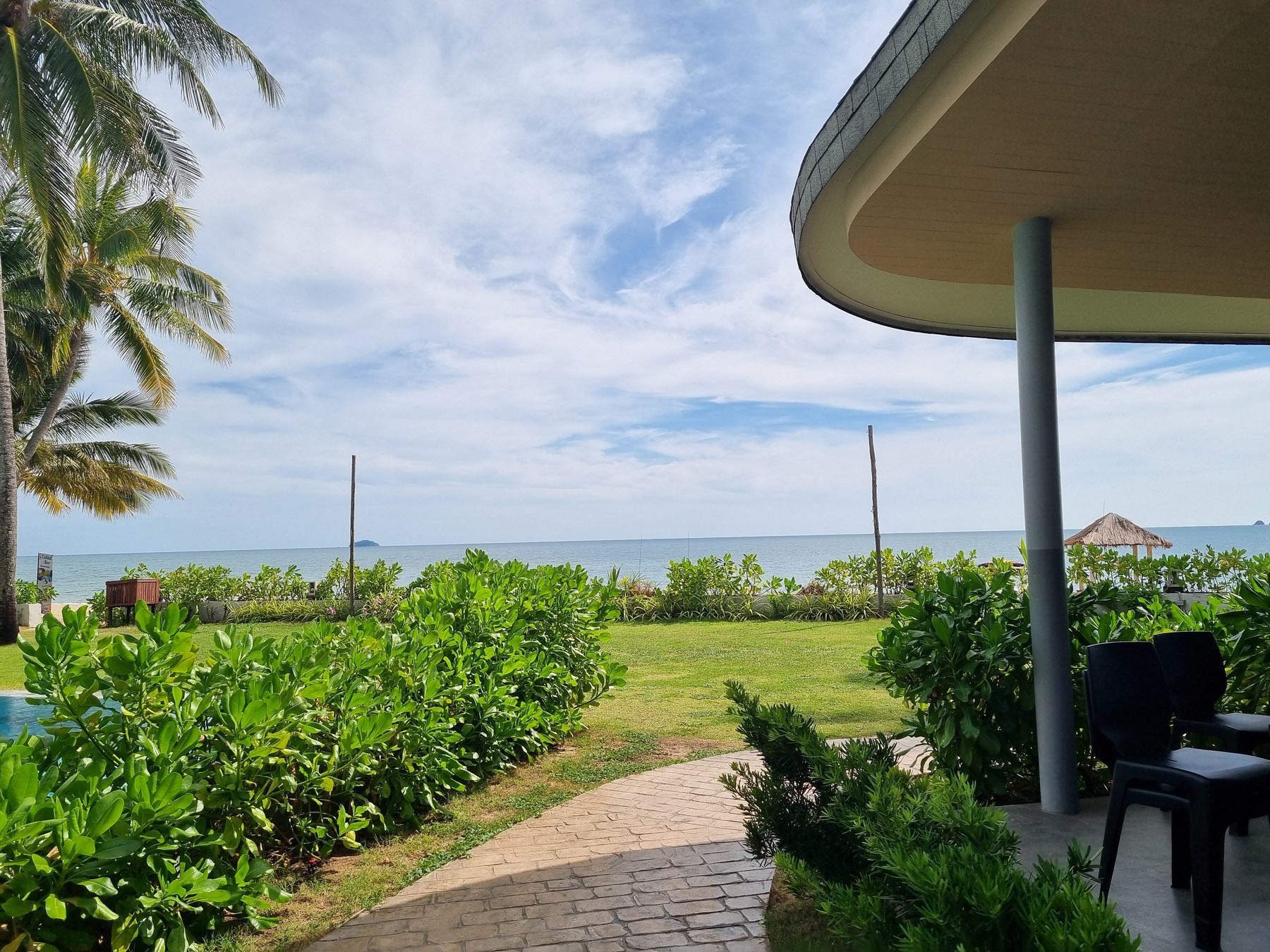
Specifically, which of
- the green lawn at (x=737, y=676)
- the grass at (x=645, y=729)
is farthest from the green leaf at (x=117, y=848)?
the green lawn at (x=737, y=676)

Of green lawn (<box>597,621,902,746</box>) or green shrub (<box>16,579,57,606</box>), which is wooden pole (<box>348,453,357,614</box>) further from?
green shrub (<box>16,579,57,606</box>)

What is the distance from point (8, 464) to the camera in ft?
51.5

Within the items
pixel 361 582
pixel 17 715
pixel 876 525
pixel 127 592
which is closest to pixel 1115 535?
Answer: pixel 876 525

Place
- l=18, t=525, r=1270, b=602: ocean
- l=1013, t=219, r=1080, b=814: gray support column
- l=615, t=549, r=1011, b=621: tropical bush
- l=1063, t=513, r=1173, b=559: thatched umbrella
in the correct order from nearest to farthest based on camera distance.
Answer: l=1013, t=219, r=1080, b=814: gray support column
l=615, t=549, r=1011, b=621: tropical bush
l=1063, t=513, r=1173, b=559: thatched umbrella
l=18, t=525, r=1270, b=602: ocean

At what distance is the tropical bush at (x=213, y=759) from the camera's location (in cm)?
259

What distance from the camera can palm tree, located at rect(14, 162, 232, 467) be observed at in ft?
62.4

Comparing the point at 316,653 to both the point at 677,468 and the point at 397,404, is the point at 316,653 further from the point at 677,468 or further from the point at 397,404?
the point at 677,468

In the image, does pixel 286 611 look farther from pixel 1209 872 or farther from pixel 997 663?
pixel 1209 872

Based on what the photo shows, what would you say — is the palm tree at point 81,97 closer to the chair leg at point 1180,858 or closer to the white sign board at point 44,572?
the white sign board at point 44,572

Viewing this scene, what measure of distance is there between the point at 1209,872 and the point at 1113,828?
1.25 ft

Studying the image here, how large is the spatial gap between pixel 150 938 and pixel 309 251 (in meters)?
15.1

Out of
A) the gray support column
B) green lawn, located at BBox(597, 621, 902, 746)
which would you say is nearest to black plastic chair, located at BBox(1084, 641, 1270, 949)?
the gray support column

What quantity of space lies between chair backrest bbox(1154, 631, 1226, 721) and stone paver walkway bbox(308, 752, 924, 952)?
6.92 ft

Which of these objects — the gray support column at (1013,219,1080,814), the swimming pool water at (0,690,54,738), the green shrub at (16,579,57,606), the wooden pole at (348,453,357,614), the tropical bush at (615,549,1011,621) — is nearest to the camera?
the gray support column at (1013,219,1080,814)
